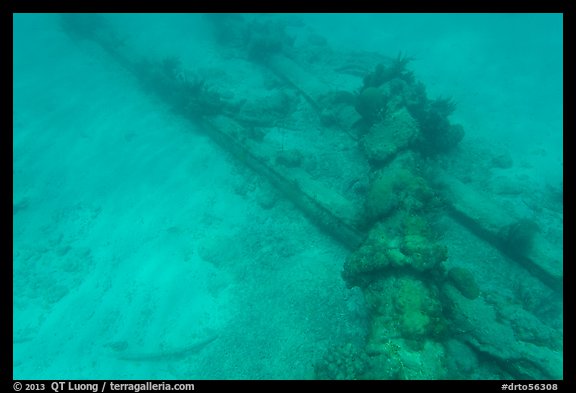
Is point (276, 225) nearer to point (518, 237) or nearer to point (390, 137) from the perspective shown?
point (390, 137)

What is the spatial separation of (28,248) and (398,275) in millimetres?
10022

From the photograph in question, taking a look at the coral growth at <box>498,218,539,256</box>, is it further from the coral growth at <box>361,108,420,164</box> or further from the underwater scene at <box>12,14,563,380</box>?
the coral growth at <box>361,108,420,164</box>

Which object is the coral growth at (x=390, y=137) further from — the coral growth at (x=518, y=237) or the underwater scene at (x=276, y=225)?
the coral growth at (x=518, y=237)

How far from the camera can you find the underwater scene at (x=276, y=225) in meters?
5.57

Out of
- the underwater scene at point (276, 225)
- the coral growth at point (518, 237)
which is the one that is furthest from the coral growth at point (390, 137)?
the coral growth at point (518, 237)

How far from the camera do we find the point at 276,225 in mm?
8492

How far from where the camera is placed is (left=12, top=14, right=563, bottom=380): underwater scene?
5.57 m

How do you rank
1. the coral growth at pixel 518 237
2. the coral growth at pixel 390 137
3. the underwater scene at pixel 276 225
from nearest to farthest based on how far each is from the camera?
the underwater scene at pixel 276 225 → the coral growth at pixel 518 237 → the coral growth at pixel 390 137

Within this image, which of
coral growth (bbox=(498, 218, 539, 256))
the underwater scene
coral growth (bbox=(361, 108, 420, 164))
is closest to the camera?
the underwater scene

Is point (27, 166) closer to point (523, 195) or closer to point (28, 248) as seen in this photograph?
point (28, 248)

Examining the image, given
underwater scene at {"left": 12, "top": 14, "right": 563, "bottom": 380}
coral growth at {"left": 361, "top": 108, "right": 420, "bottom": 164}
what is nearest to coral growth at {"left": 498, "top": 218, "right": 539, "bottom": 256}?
underwater scene at {"left": 12, "top": 14, "right": 563, "bottom": 380}

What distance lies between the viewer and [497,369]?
5016 millimetres

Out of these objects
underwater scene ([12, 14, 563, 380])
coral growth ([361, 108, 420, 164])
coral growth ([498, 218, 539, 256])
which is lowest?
underwater scene ([12, 14, 563, 380])

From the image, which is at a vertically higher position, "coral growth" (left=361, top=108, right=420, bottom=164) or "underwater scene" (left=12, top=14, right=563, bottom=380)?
"coral growth" (left=361, top=108, right=420, bottom=164)
